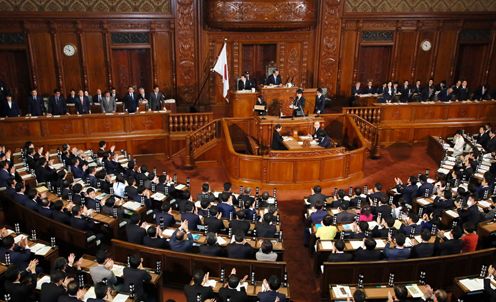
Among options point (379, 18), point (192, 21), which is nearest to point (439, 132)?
point (379, 18)

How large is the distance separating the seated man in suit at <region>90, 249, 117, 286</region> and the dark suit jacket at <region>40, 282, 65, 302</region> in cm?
76

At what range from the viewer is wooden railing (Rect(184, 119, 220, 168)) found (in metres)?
15.3


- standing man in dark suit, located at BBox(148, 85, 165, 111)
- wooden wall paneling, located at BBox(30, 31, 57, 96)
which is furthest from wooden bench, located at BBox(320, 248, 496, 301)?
wooden wall paneling, located at BBox(30, 31, 57, 96)

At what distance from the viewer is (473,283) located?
805 cm

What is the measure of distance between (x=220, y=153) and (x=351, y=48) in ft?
24.1

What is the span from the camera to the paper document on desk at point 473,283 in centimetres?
791

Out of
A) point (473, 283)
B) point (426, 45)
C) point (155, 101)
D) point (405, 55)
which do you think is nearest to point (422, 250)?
point (473, 283)

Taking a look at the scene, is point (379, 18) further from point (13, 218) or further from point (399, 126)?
point (13, 218)

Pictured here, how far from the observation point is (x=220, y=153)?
1577 centimetres

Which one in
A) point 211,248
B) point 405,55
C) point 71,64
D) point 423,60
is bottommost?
point 211,248

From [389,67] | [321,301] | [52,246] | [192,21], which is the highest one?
[192,21]

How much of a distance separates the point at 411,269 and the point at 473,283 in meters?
1.02

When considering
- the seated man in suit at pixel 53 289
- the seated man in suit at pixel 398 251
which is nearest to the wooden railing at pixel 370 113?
the seated man in suit at pixel 398 251

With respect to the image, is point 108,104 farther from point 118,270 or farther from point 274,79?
point 118,270
